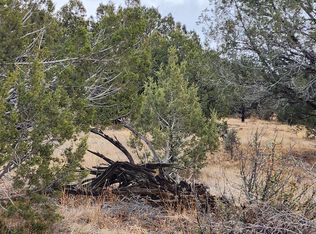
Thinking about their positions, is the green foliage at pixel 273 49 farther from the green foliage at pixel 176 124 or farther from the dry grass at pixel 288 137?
the green foliage at pixel 176 124

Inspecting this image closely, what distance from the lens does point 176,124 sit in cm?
1051

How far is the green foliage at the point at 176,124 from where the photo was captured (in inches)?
408

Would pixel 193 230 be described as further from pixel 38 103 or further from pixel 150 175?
pixel 38 103

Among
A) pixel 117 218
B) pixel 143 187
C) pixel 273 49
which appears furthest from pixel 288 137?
pixel 117 218

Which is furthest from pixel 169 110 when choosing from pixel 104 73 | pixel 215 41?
pixel 215 41

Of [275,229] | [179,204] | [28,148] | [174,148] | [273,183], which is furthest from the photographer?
[174,148]

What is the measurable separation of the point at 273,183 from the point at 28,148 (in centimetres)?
269

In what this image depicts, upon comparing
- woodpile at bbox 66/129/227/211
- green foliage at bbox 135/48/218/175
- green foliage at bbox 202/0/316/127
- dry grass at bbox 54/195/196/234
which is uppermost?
green foliage at bbox 202/0/316/127

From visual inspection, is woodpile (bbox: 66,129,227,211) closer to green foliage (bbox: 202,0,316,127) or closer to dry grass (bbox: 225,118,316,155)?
dry grass (bbox: 225,118,316,155)

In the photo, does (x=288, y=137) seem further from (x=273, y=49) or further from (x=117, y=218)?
(x=117, y=218)

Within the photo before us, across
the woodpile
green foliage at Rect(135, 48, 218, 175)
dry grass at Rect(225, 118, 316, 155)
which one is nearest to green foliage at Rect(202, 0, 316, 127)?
dry grass at Rect(225, 118, 316, 155)

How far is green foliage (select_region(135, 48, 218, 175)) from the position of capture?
1036 cm

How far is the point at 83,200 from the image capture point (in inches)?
259

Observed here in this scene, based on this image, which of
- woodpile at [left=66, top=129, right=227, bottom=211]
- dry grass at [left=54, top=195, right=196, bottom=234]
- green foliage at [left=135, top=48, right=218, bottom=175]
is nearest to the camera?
dry grass at [left=54, top=195, right=196, bottom=234]
